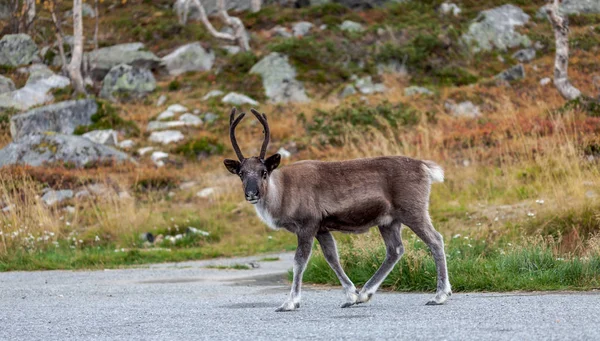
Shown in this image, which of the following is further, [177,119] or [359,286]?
[177,119]

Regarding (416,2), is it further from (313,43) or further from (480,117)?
(480,117)

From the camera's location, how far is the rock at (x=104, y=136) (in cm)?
3238

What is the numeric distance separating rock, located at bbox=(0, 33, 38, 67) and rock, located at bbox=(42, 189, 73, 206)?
25.3 metres

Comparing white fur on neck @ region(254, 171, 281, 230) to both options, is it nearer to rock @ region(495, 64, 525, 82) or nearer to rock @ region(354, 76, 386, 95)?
rock @ region(495, 64, 525, 82)

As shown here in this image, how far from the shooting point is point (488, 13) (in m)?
49.5

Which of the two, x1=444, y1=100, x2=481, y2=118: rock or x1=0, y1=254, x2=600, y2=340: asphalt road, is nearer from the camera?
x1=0, y1=254, x2=600, y2=340: asphalt road

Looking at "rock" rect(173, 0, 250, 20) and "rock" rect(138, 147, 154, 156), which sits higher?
"rock" rect(173, 0, 250, 20)

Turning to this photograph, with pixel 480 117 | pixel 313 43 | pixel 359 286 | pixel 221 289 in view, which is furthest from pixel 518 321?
pixel 313 43

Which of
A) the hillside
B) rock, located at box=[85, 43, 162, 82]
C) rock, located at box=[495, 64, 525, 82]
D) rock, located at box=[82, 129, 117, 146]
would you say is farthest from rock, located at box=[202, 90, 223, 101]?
rock, located at box=[495, 64, 525, 82]

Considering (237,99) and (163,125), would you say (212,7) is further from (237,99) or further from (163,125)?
(163,125)

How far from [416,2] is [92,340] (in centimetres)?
5194

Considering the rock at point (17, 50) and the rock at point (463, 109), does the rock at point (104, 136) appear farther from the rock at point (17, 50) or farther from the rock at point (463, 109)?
the rock at point (17, 50)

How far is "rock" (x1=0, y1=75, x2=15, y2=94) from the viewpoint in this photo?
40594 millimetres

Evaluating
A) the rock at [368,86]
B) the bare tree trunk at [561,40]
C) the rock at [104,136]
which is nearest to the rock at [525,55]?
the rock at [368,86]
